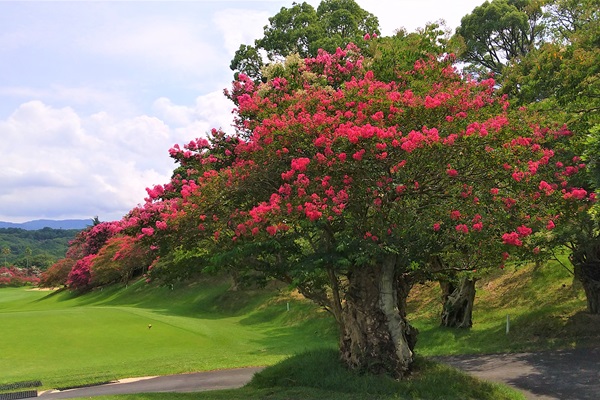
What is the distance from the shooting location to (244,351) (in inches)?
870

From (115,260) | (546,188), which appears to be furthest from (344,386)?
(115,260)

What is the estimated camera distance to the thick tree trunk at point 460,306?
21141 millimetres

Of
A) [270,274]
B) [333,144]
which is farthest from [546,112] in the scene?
[270,274]

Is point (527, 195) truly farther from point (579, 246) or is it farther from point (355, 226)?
point (579, 246)

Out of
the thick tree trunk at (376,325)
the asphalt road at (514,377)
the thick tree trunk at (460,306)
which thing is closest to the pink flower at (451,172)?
the thick tree trunk at (376,325)

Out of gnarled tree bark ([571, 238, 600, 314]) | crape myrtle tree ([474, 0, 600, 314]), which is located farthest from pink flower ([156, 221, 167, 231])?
gnarled tree bark ([571, 238, 600, 314])

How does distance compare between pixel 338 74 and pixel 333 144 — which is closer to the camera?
pixel 333 144

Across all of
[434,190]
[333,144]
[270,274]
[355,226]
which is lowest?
[270,274]

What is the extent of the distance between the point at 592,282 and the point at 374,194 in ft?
41.9

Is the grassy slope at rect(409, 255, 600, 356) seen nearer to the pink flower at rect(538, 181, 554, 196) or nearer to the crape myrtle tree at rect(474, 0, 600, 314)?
the crape myrtle tree at rect(474, 0, 600, 314)

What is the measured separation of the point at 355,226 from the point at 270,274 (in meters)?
2.62

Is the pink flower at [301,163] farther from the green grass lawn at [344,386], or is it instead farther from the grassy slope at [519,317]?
the grassy slope at [519,317]

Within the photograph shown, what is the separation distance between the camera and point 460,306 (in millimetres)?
21359

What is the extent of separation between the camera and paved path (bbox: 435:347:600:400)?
12.0 metres
